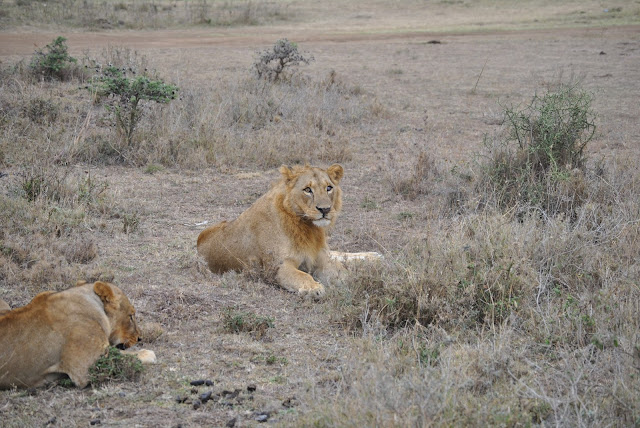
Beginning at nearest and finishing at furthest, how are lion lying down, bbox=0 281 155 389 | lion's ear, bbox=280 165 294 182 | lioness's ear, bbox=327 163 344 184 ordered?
1. lion lying down, bbox=0 281 155 389
2. lion's ear, bbox=280 165 294 182
3. lioness's ear, bbox=327 163 344 184

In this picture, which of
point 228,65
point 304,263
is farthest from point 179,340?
point 228,65

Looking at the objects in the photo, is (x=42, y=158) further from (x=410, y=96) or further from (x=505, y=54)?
(x=505, y=54)

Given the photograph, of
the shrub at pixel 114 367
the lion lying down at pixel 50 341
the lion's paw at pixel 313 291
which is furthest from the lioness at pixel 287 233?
the lion lying down at pixel 50 341

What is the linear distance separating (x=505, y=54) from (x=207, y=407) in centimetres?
1999

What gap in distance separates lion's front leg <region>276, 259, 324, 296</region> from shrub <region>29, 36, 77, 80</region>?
31.3ft

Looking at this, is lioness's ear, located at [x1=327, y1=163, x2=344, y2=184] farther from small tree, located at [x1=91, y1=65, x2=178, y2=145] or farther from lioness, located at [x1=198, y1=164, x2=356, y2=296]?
small tree, located at [x1=91, y1=65, x2=178, y2=145]

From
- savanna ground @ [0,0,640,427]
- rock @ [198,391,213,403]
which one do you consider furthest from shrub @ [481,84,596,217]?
rock @ [198,391,213,403]

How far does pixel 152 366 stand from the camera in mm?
4832

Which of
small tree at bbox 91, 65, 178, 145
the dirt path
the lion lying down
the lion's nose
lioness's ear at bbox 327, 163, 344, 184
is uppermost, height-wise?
the dirt path

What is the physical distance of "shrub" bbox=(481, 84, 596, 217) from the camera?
8.16 m

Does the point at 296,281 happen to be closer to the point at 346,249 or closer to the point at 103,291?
the point at 346,249

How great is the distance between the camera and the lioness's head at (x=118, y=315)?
4812 mm

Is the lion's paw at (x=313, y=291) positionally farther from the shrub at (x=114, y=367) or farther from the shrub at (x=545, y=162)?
the shrub at (x=545, y=162)

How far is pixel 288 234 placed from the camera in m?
6.81
